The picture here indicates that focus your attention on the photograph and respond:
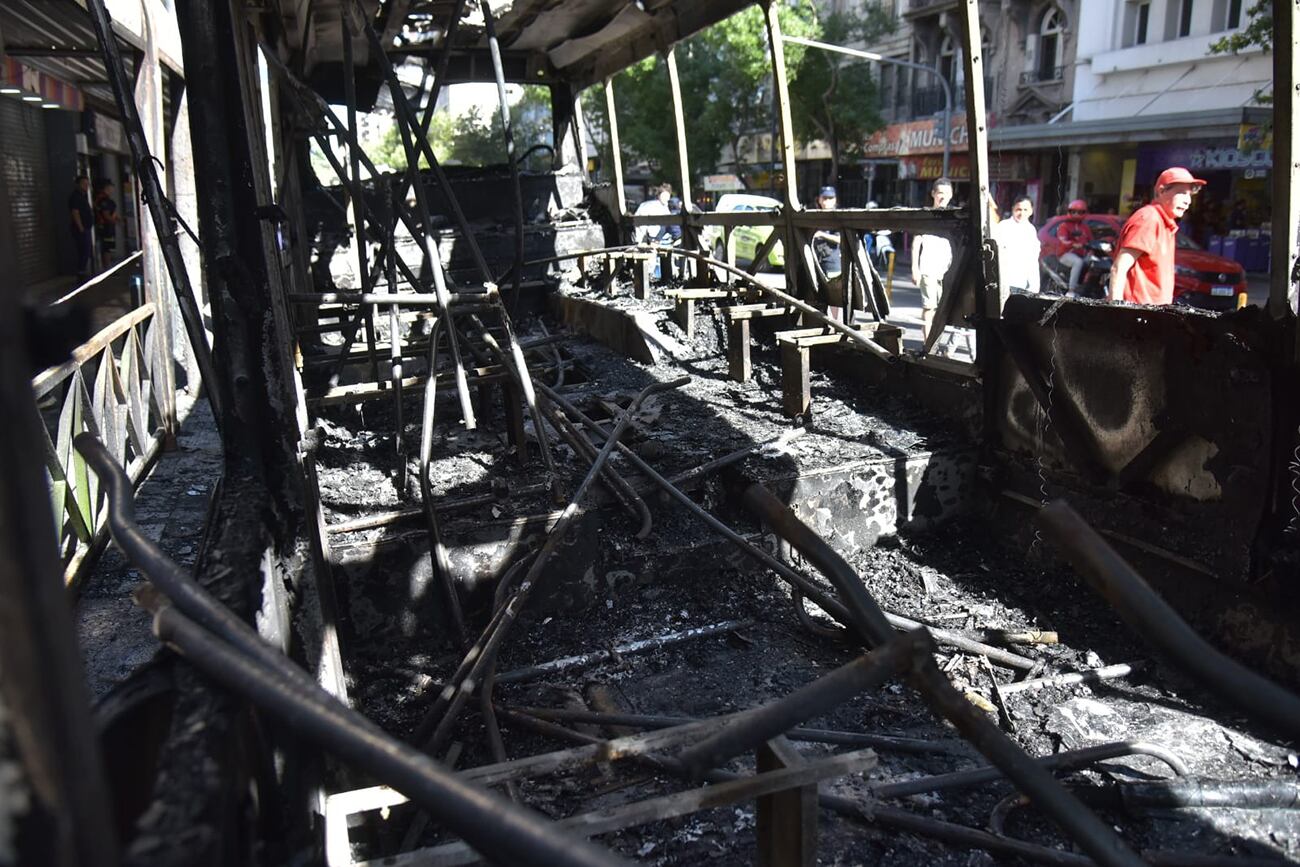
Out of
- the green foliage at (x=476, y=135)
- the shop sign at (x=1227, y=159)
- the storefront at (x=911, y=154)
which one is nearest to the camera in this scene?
the shop sign at (x=1227, y=159)

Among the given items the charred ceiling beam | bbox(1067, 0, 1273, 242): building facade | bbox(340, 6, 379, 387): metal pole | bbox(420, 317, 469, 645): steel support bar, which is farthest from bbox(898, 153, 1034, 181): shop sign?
the charred ceiling beam

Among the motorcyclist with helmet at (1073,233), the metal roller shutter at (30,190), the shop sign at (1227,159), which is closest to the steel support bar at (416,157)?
the metal roller shutter at (30,190)

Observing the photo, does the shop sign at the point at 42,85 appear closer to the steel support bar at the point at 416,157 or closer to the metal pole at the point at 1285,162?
the steel support bar at the point at 416,157

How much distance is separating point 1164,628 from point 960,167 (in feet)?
96.1

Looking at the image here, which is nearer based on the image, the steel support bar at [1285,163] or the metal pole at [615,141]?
the steel support bar at [1285,163]

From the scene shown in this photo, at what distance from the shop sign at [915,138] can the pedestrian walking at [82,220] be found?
22.2 metres

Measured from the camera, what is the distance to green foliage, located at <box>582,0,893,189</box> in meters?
29.5

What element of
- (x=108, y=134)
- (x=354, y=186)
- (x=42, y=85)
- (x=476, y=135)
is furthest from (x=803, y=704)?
(x=476, y=135)

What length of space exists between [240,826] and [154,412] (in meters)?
6.17

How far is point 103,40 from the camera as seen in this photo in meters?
3.28

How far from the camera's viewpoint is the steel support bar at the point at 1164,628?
1.76 m

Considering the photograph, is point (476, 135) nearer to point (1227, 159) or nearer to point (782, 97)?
point (1227, 159)

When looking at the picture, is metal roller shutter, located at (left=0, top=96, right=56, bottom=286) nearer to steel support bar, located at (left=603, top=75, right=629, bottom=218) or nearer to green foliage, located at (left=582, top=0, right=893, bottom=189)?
steel support bar, located at (left=603, top=75, right=629, bottom=218)

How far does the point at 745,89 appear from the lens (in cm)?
3066
